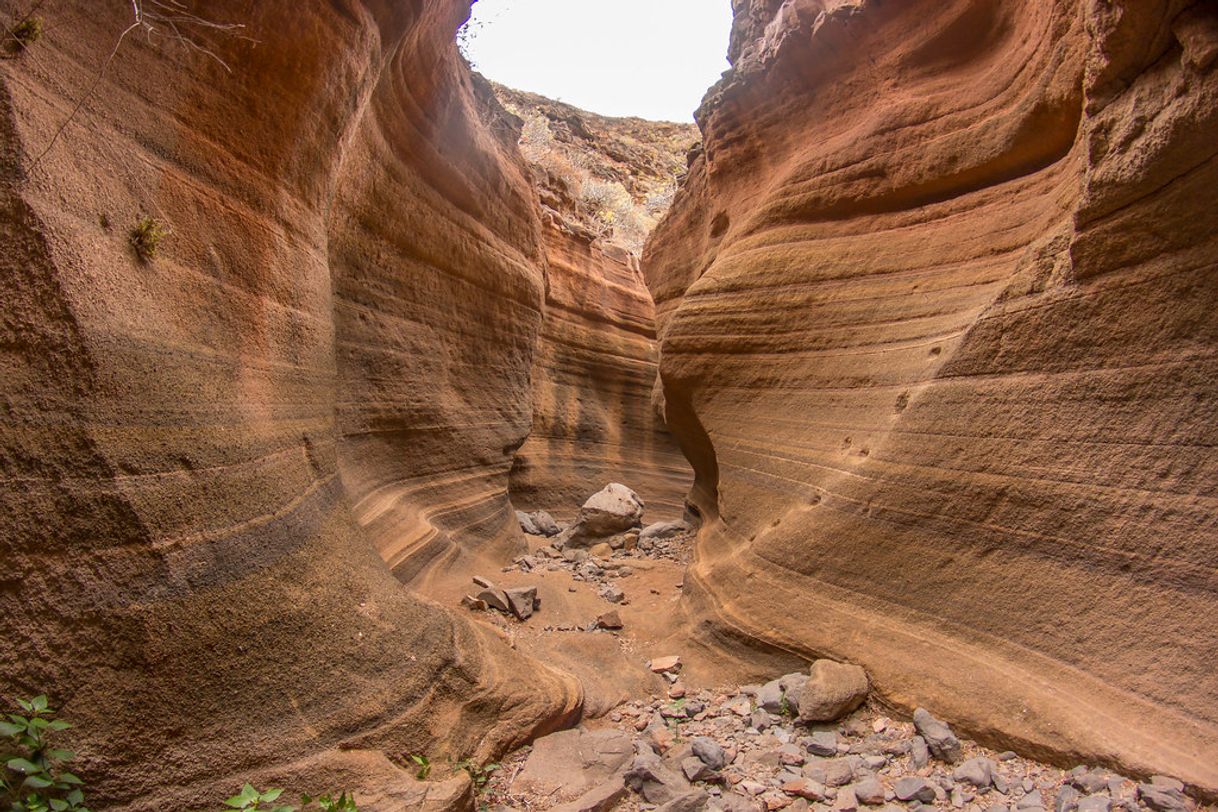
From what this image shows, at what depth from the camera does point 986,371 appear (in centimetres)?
357

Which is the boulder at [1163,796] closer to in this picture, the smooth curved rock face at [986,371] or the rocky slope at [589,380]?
the smooth curved rock face at [986,371]

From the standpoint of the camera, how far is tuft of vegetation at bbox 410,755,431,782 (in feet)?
9.32

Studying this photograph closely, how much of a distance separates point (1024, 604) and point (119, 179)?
4746 millimetres

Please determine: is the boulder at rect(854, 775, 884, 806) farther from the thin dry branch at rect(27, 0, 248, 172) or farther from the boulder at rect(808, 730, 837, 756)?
the thin dry branch at rect(27, 0, 248, 172)

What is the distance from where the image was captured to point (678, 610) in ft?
18.2

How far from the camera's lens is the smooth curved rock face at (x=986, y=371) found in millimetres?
2721

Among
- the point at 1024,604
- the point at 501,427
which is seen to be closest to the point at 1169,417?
the point at 1024,604

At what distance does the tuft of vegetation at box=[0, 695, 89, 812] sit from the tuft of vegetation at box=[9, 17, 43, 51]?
2205 millimetres

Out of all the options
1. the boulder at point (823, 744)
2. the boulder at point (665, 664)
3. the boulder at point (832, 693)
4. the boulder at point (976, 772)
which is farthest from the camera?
the boulder at point (665, 664)

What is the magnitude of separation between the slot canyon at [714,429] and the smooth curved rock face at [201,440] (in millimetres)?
16

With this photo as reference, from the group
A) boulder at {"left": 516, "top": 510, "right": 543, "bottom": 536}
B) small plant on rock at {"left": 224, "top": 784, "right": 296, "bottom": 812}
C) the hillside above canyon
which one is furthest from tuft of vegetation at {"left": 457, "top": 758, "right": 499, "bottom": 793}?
the hillside above canyon

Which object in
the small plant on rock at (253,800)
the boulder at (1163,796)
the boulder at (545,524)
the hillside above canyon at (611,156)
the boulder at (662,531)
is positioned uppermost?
the hillside above canyon at (611,156)

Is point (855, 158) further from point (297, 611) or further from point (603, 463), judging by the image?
point (603, 463)

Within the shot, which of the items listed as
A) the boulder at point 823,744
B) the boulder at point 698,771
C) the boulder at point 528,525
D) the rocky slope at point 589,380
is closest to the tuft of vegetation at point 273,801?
the boulder at point 698,771
